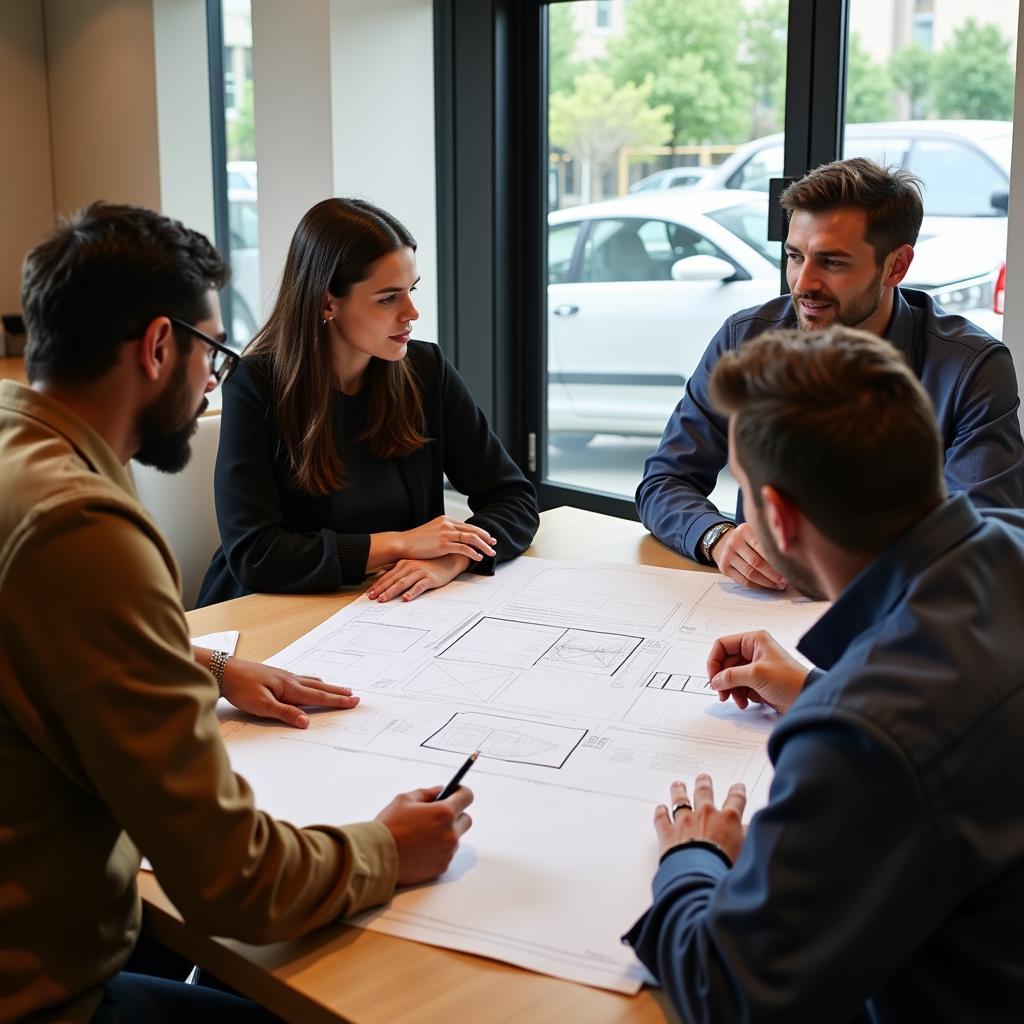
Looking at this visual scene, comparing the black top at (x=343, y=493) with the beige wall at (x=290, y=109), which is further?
the beige wall at (x=290, y=109)

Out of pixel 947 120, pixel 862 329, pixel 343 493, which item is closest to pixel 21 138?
pixel 343 493

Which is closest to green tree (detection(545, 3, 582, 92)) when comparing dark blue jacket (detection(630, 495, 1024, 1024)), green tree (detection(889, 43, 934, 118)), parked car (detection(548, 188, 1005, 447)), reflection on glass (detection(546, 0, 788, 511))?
reflection on glass (detection(546, 0, 788, 511))

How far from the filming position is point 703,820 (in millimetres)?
1166

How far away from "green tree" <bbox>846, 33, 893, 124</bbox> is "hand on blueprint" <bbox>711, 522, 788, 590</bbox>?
1407 mm

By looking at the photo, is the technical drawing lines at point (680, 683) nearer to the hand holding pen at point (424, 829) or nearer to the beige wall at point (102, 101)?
the hand holding pen at point (424, 829)

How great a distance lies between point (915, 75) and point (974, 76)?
156 mm

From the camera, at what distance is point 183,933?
112 centimetres

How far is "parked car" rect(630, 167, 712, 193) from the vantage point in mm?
3369

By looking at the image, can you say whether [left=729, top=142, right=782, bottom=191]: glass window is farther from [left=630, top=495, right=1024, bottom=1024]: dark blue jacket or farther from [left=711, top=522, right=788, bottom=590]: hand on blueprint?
[left=630, top=495, right=1024, bottom=1024]: dark blue jacket

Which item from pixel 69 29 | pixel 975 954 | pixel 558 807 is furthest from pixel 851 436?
pixel 69 29

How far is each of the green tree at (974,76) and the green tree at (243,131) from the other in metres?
2.61

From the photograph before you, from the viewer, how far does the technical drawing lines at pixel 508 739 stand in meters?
1.39

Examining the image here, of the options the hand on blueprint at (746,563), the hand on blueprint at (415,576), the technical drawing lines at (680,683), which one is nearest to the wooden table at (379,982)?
the technical drawing lines at (680,683)

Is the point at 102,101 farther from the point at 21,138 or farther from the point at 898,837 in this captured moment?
the point at 898,837
